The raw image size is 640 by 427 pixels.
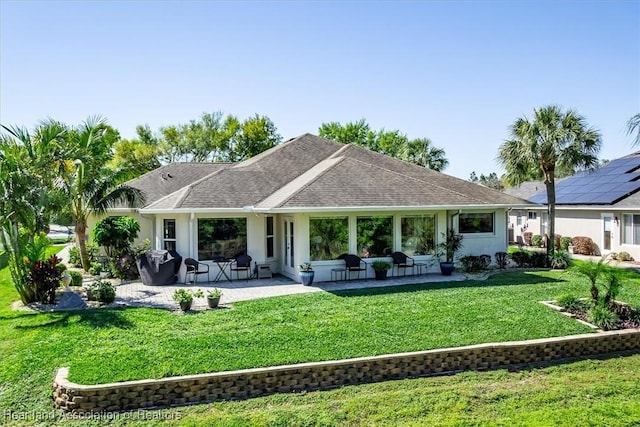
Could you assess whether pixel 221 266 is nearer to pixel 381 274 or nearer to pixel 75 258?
pixel 381 274

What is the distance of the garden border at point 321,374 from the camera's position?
23.9 feet

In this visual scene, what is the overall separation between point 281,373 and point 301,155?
668 inches

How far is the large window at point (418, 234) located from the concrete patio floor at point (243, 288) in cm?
109

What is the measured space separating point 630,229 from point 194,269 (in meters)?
21.6

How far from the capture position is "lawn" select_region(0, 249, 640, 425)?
7.32m

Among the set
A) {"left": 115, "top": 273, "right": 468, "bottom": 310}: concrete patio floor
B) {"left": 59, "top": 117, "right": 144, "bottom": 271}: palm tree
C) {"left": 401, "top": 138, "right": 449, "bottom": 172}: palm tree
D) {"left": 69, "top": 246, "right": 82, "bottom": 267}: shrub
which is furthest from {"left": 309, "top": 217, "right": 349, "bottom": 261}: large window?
{"left": 401, "top": 138, "right": 449, "bottom": 172}: palm tree

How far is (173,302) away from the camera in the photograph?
1348cm

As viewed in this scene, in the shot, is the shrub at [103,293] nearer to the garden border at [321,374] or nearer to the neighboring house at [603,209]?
the garden border at [321,374]

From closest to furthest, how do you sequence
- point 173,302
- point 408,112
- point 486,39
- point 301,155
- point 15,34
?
point 173,302 < point 15,34 < point 486,39 < point 301,155 < point 408,112

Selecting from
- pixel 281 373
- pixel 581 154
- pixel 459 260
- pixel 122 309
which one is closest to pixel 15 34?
pixel 122 309

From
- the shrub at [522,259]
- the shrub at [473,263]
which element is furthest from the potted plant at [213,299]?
the shrub at [522,259]

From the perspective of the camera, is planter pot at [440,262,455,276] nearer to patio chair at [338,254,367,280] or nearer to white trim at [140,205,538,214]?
white trim at [140,205,538,214]

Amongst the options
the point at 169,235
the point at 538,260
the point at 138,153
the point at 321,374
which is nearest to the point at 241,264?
Answer: the point at 169,235

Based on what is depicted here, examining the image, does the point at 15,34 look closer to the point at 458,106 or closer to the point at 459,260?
the point at 459,260
